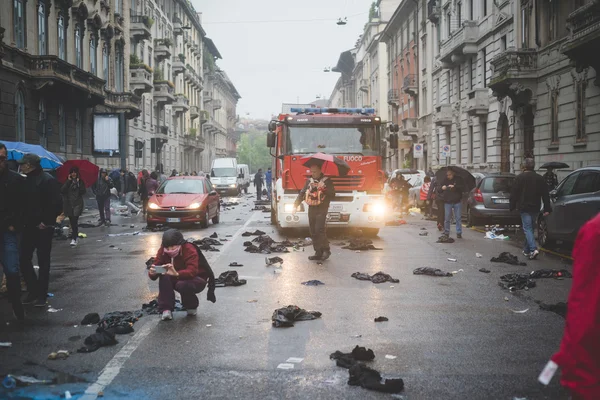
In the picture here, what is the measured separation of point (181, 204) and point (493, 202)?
878 cm

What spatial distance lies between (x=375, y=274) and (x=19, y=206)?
5187 mm

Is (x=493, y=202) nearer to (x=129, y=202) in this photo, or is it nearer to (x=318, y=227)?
(x=318, y=227)

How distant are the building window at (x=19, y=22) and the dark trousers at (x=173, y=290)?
22.6 m

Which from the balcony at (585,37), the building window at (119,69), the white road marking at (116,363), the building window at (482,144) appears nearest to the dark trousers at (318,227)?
the white road marking at (116,363)

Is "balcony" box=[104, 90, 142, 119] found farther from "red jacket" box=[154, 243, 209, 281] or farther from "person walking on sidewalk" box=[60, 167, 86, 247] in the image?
"red jacket" box=[154, 243, 209, 281]

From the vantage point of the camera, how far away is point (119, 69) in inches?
1726

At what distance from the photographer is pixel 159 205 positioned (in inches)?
801

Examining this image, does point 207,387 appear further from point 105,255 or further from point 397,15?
point 397,15

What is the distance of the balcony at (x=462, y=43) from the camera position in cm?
3672

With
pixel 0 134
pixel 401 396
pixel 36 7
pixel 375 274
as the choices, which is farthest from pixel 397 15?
pixel 401 396

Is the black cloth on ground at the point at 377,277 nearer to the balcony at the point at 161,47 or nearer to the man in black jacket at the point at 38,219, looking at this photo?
the man in black jacket at the point at 38,219

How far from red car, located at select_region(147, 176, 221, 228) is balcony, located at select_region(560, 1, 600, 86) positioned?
1197cm

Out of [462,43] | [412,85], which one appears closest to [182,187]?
[462,43]

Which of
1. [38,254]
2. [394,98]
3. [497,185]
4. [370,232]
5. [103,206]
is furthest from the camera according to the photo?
[394,98]
